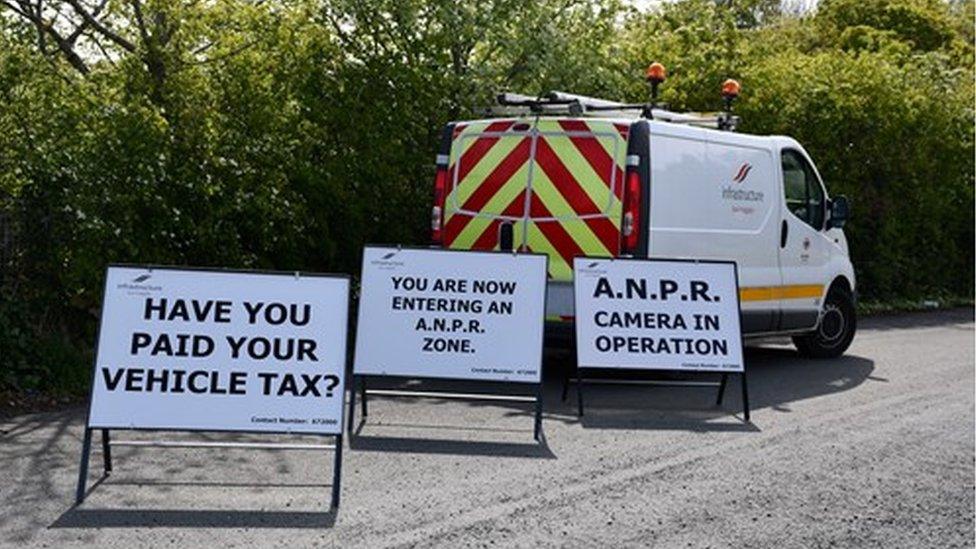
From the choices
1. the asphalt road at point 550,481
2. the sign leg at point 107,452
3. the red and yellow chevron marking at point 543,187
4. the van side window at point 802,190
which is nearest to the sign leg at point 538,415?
the asphalt road at point 550,481

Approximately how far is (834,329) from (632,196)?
378 centimetres

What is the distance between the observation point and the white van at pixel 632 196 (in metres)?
10.5

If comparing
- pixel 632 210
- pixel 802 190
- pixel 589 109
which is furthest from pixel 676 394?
pixel 802 190

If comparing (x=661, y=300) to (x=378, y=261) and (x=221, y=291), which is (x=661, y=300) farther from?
(x=221, y=291)

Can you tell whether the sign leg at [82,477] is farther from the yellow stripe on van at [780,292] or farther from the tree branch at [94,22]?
the tree branch at [94,22]

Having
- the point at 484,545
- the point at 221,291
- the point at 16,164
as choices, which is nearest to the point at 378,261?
the point at 221,291

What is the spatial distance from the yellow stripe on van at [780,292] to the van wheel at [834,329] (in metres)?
0.48

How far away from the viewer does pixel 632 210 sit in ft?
34.2

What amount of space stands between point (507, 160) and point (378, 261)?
223cm

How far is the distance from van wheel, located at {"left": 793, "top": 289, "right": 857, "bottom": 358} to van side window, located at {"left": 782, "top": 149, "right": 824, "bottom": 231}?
35.0 inches

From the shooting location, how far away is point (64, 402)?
9234 millimetres

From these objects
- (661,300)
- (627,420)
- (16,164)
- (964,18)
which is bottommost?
(627,420)

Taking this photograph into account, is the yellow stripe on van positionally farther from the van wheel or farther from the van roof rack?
the van roof rack

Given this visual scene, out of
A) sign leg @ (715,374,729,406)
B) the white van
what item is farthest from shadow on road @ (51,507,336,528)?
the white van
